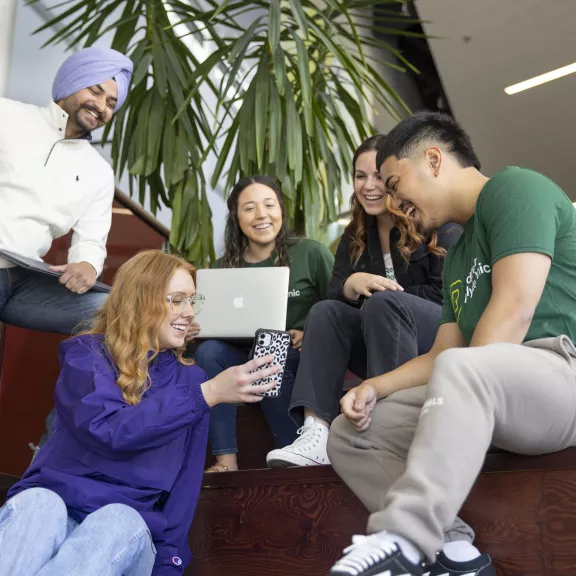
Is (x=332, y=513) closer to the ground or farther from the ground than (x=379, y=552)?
closer to the ground

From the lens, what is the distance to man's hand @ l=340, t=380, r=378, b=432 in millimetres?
1550

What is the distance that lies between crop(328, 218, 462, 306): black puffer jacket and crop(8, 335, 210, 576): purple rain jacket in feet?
2.61

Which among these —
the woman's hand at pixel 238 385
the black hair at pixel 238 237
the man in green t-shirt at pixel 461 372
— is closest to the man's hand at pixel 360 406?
the man in green t-shirt at pixel 461 372

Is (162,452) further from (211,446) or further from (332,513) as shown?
(211,446)

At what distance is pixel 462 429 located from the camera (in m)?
1.21

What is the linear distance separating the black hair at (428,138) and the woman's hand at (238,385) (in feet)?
1.67

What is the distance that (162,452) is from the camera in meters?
1.74

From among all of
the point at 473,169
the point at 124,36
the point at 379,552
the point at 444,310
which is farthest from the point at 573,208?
the point at 124,36

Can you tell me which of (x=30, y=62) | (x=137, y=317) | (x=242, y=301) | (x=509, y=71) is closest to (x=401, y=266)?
(x=242, y=301)

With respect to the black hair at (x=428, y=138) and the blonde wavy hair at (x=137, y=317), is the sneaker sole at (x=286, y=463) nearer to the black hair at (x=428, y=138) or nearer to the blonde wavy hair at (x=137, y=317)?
the blonde wavy hair at (x=137, y=317)

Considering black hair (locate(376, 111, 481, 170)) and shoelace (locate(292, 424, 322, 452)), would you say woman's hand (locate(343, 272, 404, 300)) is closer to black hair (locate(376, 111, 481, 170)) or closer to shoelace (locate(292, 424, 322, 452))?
shoelace (locate(292, 424, 322, 452))

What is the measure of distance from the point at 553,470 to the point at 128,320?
3.14 feet

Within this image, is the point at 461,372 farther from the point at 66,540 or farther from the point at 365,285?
the point at 365,285

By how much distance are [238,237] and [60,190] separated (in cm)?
60
